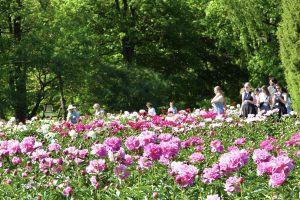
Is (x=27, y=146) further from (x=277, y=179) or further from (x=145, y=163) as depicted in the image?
(x=277, y=179)

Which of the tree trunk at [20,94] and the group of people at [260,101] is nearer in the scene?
the group of people at [260,101]

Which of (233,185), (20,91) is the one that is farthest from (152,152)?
(20,91)

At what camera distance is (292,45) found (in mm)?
15891

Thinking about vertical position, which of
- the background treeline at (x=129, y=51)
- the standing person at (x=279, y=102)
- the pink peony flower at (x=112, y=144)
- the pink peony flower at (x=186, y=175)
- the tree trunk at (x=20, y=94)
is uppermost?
the background treeline at (x=129, y=51)

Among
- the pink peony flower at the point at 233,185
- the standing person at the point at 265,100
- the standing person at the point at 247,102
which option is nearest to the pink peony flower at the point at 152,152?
the pink peony flower at the point at 233,185

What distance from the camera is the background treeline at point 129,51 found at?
24.8 meters

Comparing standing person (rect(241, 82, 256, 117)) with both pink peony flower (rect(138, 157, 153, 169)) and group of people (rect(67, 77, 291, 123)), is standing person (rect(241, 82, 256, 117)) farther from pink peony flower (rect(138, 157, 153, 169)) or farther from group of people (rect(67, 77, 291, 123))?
pink peony flower (rect(138, 157, 153, 169))

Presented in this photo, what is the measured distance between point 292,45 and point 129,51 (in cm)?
1523

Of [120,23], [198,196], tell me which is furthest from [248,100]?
[120,23]

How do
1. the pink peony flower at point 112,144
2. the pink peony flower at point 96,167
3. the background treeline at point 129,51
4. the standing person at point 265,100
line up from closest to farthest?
the pink peony flower at point 96,167, the pink peony flower at point 112,144, the standing person at point 265,100, the background treeline at point 129,51

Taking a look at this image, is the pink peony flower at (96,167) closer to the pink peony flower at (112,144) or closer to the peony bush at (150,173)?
the peony bush at (150,173)

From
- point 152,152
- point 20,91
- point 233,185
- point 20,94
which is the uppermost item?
point 20,91

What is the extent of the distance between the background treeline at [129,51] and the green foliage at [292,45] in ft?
26.8

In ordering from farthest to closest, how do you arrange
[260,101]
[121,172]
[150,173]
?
1. [260,101]
2. [150,173]
3. [121,172]
